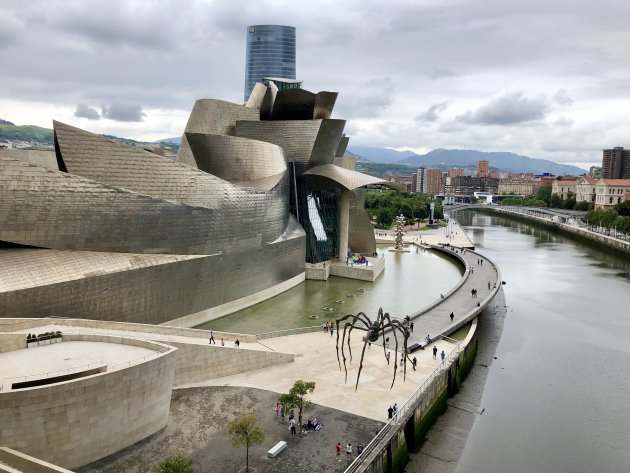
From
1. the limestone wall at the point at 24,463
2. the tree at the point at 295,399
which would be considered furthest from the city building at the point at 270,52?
the limestone wall at the point at 24,463

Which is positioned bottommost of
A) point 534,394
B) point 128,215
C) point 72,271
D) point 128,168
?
point 534,394

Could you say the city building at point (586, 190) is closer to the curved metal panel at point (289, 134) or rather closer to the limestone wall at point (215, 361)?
the curved metal panel at point (289, 134)

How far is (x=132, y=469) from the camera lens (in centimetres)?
1684

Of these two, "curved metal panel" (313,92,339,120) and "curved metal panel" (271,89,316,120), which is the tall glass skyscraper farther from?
"curved metal panel" (313,92,339,120)

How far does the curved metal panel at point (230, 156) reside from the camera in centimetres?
4128

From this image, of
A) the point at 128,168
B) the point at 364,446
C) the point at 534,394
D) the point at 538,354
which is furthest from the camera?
the point at 538,354

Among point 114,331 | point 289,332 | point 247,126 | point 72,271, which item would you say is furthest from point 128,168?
point 247,126

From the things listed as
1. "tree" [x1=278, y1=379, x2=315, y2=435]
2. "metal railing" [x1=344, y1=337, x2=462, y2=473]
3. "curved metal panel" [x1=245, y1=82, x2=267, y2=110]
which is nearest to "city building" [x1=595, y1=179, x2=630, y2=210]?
"curved metal panel" [x1=245, y1=82, x2=267, y2=110]

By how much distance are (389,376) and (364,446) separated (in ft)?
21.5

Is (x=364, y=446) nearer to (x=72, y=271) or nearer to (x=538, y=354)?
→ (x=72, y=271)

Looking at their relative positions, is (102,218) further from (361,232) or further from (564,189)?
(564,189)

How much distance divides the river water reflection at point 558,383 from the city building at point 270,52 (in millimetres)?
155446

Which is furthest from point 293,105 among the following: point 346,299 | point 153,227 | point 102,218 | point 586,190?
point 586,190

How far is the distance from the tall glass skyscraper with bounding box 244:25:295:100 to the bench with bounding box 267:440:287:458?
184 meters
